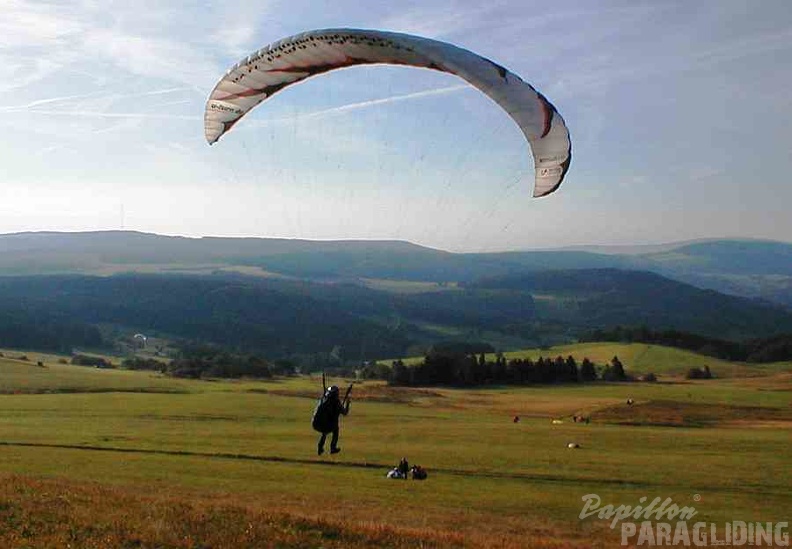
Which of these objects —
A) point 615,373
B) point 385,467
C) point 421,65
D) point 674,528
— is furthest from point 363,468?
point 615,373

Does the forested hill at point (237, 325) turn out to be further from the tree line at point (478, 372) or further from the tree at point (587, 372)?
the tree at point (587, 372)

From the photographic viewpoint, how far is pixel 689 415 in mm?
53562

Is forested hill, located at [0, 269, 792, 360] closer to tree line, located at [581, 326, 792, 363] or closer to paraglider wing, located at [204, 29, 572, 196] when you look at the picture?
tree line, located at [581, 326, 792, 363]

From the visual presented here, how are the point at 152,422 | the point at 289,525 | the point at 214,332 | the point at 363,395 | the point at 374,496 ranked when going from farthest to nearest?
1. the point at 214,332
2. the point at 363,395
3. the point at 152,422
4. the point at 374,496
5. the point at 289,525

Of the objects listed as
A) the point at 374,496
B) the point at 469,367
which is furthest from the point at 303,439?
the point at 469,367

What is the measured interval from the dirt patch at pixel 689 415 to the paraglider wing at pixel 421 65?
37905 mm

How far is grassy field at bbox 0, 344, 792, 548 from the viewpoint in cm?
1359

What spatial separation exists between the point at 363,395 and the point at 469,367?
16.9 meters

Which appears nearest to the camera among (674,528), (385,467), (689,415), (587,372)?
(674,528)

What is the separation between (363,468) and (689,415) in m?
33.1

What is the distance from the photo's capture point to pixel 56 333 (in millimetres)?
133625

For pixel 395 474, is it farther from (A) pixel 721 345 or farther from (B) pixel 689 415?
(A) pixel 721 345

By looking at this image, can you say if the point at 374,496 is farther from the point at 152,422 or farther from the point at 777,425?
the point at 777,425

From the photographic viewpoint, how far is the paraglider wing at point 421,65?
645 inches
